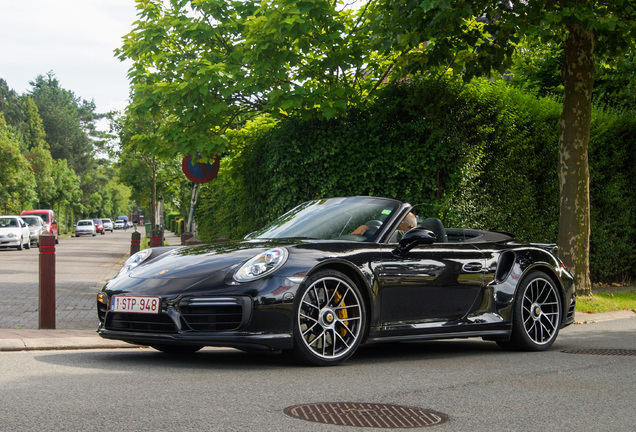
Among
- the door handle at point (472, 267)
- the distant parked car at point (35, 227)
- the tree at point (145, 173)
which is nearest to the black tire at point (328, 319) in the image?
the door handle at point (472, 267)

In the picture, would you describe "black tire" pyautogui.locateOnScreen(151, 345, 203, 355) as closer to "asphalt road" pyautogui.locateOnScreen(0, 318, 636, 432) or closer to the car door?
"asphalt road" pyautogui.locateOnScreen(0, 318, 636, 432)

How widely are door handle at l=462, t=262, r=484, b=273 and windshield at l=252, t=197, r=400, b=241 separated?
0.80 metres

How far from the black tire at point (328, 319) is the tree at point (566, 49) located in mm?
5844

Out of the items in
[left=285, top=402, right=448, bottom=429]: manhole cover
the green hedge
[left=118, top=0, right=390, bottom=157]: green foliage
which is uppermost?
[left=118, top=0, right=390, bottom=157]: green foliage

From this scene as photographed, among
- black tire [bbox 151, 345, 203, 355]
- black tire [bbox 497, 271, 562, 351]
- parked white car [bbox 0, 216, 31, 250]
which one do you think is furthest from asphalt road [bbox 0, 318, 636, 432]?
parked white car [bbox 0, 216, 31, 250]

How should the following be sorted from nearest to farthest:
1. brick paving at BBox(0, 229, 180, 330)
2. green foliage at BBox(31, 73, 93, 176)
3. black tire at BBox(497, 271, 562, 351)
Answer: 1. black tire at BBox(497, 271, 562, 351)
2. brick paving at BBox(0, 229, 180, 330)
3. green foliage at BBox(31, 73, 93, 176)

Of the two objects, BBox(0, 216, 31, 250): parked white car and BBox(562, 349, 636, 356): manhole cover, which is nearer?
BBox(562, 349, 636, 356): manhole cover

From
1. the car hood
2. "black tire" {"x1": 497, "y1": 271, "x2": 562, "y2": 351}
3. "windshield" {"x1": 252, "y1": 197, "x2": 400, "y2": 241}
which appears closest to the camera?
the car hood

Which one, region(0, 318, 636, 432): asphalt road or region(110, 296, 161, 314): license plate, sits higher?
region(110, 296, 161, 314): license plate

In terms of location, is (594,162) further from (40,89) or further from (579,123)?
(40,89)

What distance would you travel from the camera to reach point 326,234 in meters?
6.77

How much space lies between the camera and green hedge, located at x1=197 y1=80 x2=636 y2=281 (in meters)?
12.2

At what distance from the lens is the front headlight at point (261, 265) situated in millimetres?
5777

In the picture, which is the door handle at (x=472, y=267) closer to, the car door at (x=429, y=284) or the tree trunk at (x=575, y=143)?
the car door at (x=429, y=284)
